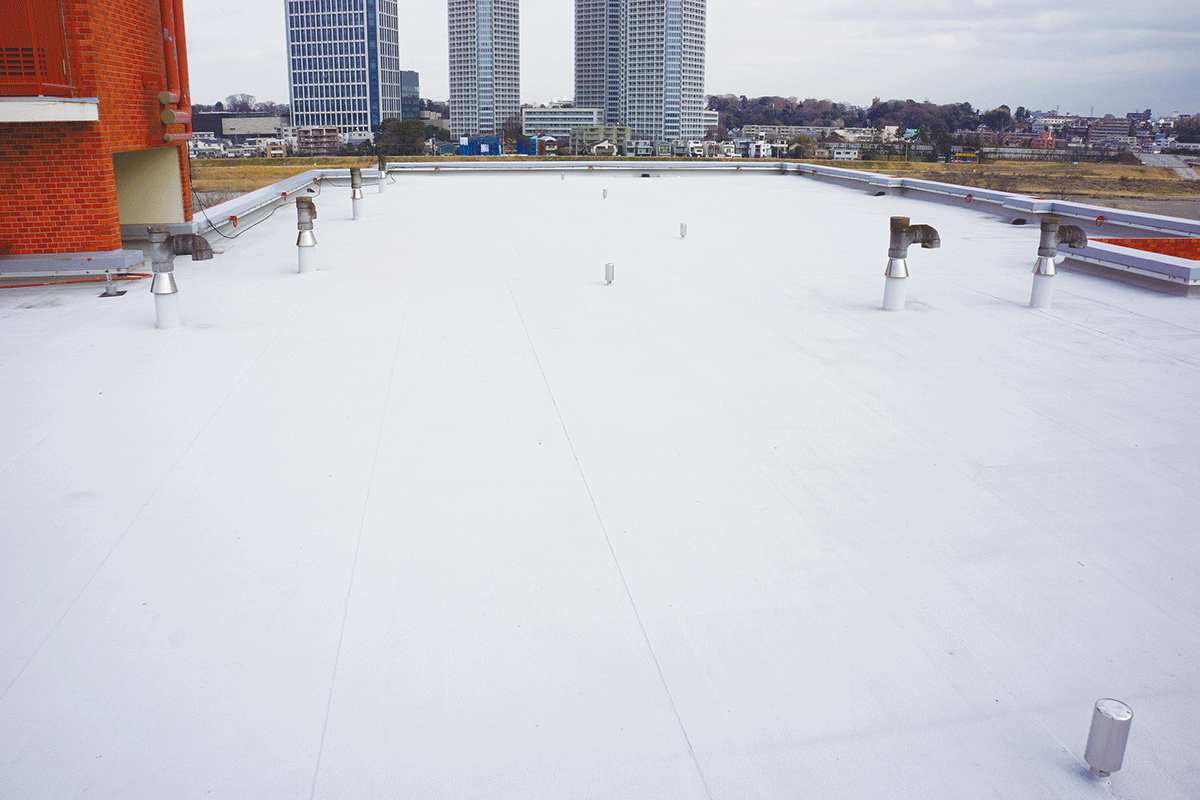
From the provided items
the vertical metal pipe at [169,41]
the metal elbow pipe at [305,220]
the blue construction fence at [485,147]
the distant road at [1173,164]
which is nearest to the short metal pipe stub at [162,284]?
the metal elbow pipe at [305,220]

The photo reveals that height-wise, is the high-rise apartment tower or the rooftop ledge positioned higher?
the high-rise apartment tower

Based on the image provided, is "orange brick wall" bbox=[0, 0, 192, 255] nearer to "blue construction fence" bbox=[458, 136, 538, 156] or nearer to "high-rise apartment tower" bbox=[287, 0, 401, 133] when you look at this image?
"blue construction fence" bbox=[458, 136, 538, 156]

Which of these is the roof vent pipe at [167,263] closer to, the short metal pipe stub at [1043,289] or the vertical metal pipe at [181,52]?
the vertical metal pipe at [181,52]

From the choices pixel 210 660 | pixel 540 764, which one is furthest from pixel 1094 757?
pixel 210 660

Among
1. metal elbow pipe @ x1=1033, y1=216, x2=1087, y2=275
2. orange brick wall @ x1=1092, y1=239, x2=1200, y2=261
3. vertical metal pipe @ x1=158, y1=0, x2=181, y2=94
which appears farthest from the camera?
vertical metal pipe @ x1=158, y1=0, x2=181, y2=94

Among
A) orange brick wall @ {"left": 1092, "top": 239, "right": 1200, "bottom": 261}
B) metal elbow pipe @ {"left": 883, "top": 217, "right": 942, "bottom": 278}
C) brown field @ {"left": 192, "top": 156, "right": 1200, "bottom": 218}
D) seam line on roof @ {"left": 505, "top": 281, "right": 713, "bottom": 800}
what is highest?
brown field @ {"left": 192, "top": 156, "right": 1200, "bottom": 218}

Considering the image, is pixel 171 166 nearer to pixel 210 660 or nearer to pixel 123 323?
pixel 123 323

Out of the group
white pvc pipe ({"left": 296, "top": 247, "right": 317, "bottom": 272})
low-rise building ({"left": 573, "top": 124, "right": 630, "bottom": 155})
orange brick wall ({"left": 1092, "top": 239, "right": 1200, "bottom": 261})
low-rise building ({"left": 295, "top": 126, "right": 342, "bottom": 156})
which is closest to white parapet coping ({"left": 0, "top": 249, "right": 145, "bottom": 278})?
white pvc pipe ({"left": 296, "top": 247, "right": 317, "bottom": 272})

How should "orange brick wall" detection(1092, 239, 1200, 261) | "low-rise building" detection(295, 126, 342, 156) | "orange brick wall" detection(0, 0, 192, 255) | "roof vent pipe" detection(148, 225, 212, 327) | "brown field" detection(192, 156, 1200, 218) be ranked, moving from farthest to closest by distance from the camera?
1. "low-rise building" detection(295, 126, 342, 156)
2. "brown field" detection(192, 156, 1200, 218)
3. "orange brick wall" detection(1092, 239, 1200, 261)
4. "orange brick wall" detection(0, 0, 192, 255)
5. "roof vent pipe" detection(148, 225, 212, 327)
